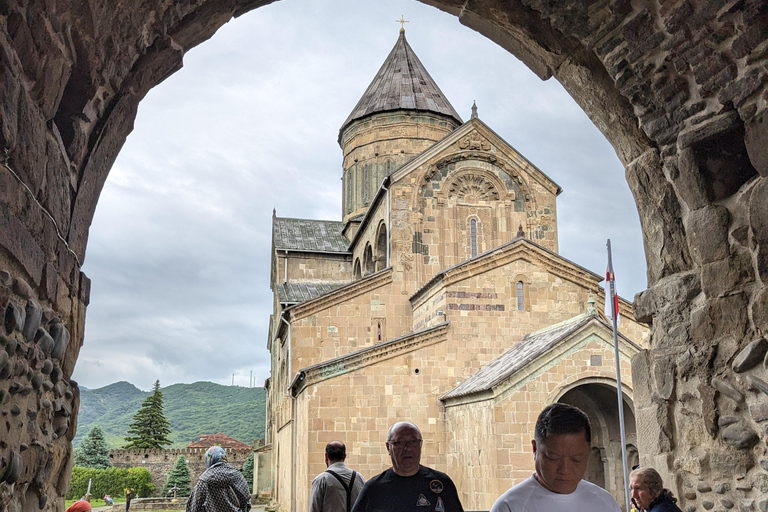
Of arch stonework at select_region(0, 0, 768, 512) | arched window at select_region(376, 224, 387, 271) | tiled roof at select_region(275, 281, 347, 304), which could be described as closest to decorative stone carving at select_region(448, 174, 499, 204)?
arched window at select_region(376, 224, 387, 271)

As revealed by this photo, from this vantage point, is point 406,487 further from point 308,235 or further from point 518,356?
point 308,235

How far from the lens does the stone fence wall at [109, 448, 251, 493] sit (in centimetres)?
3938

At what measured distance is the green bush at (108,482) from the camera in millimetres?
35656

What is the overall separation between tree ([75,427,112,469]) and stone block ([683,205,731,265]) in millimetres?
44009

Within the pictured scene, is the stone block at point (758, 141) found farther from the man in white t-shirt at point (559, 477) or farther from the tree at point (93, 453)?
the tree at point (93, 453)

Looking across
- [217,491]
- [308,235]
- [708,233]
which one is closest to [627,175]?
[708,233]

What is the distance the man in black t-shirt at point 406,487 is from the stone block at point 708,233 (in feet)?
7.34

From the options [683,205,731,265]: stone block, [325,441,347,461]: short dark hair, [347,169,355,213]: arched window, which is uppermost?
[347,169,355,213]: arched window

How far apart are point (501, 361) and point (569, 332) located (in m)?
2.51

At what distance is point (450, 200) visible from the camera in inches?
739

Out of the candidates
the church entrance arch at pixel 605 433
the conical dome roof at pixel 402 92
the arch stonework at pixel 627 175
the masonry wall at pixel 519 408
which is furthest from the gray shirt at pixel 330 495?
the conical dome roof at pixel 402 92

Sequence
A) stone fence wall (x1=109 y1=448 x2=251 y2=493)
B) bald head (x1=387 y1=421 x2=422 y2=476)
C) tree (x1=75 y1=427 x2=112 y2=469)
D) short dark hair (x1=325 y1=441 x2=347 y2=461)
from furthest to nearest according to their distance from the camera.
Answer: tree (x1=75 y1=427 x2=112 y2=469)
stone fence wall (x1=109 y1=448 x2=251 y2=493)
short dark hair (x1=325 y1=441 x2=347 y2=461)
bald head (x1=387 y1=421 x2=422 y2=476)

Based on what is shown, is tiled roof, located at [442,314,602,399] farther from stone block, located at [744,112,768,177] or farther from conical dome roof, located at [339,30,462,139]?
conical dome roof, located at [339,30,462,139]

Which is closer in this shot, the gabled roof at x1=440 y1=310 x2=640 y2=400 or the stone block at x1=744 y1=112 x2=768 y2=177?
the stone block at x1=744 y1=112 x2=768 y2=177
